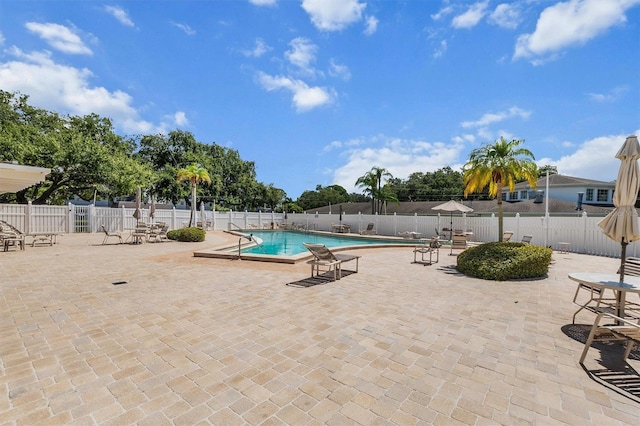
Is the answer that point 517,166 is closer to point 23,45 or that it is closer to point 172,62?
point 172,62

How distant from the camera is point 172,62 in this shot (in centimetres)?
1285

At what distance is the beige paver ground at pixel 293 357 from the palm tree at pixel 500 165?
13.6ft

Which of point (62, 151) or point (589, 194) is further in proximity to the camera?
point (589, 194)

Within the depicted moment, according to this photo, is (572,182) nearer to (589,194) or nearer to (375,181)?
(589,194)

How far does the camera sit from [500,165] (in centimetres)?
903

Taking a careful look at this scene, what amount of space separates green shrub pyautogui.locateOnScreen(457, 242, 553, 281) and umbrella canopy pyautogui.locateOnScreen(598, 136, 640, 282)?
3.14 meters

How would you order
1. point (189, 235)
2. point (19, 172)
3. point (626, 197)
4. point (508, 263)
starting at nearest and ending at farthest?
point (626, 197) < point (508, 263) < point (19, 172) < point (189, 235)

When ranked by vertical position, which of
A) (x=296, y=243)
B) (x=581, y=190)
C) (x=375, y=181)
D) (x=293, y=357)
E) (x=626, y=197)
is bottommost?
(x=296, y=243)

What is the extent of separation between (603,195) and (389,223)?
2226cm

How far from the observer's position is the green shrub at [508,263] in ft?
24.5

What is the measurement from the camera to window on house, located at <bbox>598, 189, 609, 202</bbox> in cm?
2755

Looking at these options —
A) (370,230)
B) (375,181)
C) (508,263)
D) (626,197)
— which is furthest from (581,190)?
(626,197)

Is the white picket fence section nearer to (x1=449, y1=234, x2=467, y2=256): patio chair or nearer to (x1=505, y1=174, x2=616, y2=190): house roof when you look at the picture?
(x1=449, y1=234, x2=467, y2=256): patio chair

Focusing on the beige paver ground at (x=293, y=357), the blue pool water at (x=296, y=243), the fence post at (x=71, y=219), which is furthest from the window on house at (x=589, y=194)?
the fence post at (x=71, y=219)
